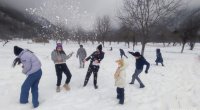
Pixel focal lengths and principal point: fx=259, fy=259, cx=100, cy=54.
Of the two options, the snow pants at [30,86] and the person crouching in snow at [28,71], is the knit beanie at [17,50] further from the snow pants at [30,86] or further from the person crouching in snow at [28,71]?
the snow pants at [30,86]

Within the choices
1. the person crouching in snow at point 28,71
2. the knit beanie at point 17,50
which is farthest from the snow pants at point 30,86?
the knit beanie at point 17,50

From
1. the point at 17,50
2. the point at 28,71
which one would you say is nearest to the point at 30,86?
the point at 28,71

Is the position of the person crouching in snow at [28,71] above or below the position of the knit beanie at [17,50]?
below

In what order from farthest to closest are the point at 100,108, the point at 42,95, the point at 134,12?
the point at 134,12, the point at 42,95, the point at 100,108

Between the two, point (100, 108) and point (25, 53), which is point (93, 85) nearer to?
point (100, 108)

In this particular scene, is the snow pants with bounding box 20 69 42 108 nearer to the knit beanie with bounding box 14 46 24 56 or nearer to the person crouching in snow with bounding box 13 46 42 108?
the person crouching in snow with bounding box 13 46 42 108

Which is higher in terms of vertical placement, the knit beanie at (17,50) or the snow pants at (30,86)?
the knit beanie at (17,50)

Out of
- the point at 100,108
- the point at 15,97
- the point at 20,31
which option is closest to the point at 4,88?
the point at 15,97

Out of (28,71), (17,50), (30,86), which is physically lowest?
(30,86)

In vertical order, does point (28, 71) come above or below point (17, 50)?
below

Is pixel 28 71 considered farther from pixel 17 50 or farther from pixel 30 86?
pixel 17 50

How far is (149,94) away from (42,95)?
4092 millimetres

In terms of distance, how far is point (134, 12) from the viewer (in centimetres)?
2781

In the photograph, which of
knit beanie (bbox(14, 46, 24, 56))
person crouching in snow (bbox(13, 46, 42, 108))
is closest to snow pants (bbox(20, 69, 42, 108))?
person crouching in snow (bbox(13, 46, 42, 108))
